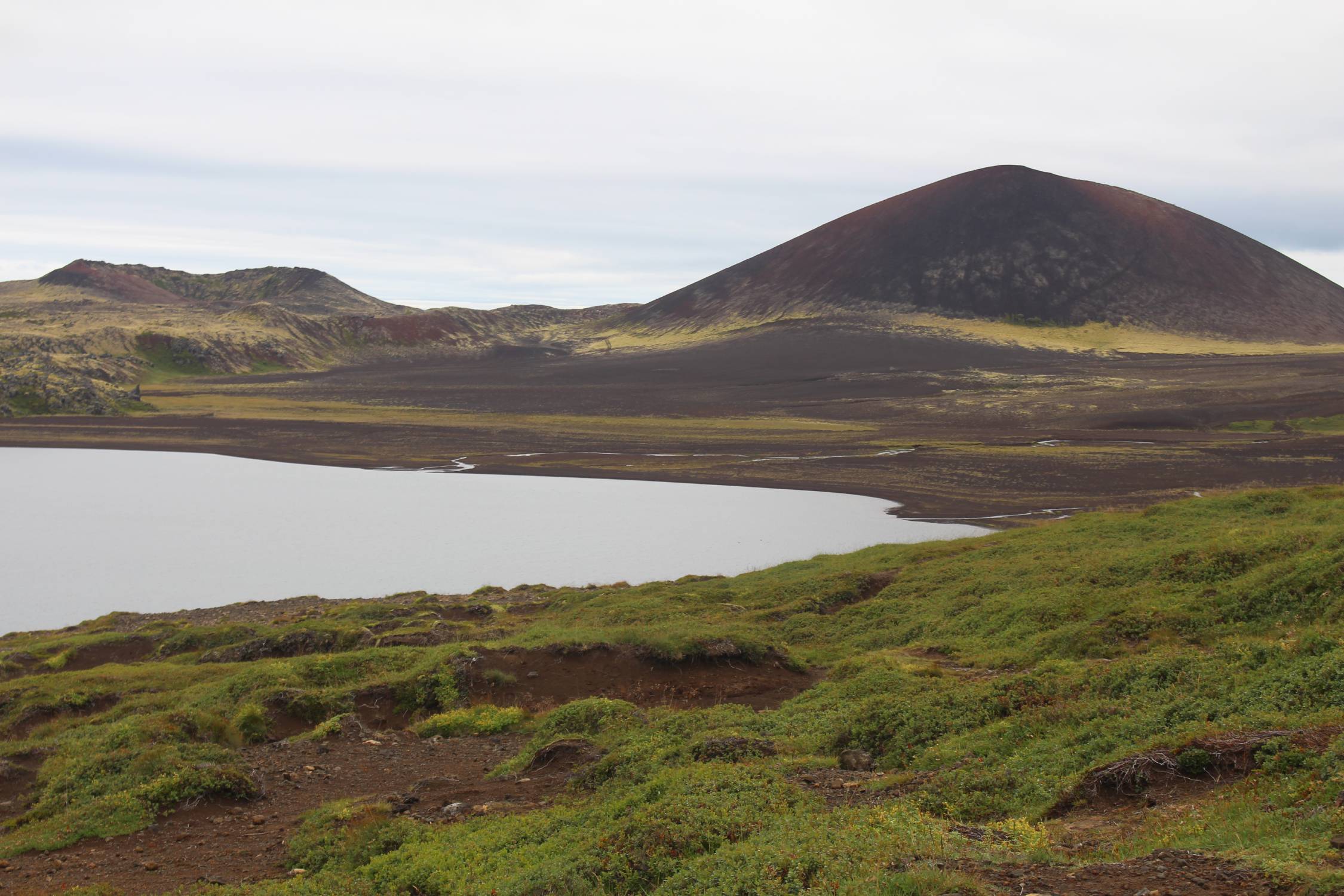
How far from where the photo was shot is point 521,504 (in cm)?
4803

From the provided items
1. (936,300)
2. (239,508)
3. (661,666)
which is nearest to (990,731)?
(661,666)

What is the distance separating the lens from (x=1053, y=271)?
173375mm

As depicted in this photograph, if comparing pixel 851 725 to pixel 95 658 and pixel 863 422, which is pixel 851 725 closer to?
pixel 95 658

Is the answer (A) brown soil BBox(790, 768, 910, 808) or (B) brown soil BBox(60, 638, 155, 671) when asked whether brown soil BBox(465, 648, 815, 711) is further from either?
(B) brown soil BBox(60, 638, 155, 671)

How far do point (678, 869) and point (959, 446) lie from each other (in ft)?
193

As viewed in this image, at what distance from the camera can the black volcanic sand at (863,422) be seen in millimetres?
51250

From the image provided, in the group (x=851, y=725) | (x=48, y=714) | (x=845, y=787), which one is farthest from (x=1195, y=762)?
(x=48, y=714)

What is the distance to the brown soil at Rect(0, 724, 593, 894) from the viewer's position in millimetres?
10344

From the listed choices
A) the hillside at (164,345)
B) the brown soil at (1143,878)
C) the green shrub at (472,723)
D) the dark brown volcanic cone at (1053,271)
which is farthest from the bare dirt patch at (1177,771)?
the dark brown volcanic cone at (1053,271)

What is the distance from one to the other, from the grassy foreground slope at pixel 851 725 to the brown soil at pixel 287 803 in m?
0.34

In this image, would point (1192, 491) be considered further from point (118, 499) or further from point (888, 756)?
point (118, 499)

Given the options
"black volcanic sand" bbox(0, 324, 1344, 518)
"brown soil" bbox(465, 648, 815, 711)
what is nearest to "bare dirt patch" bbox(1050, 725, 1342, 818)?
"brown soil" bbox(465, 648, 815, 711)

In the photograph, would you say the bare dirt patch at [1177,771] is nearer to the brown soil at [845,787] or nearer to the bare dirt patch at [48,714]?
the brown soil at [845,787]

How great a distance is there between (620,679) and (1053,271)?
175 m
